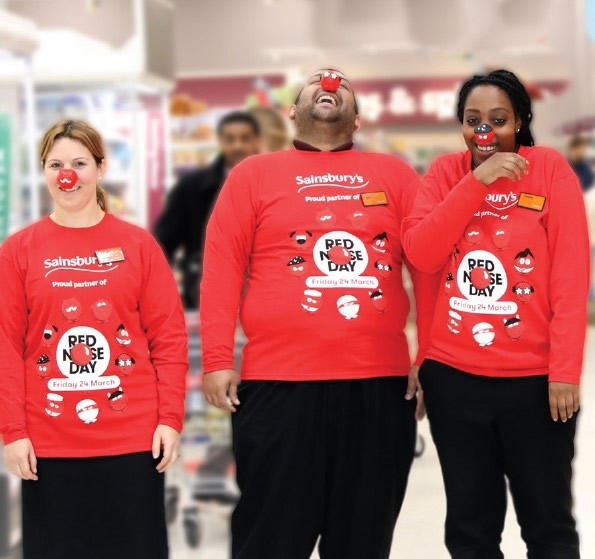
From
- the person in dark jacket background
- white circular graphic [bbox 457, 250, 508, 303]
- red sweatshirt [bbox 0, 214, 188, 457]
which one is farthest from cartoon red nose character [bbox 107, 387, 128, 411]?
the person in dark jacket background

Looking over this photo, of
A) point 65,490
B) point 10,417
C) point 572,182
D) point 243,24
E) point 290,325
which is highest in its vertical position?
point 243,24

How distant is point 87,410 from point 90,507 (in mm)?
228

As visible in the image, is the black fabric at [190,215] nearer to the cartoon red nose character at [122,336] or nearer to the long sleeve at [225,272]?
the long sleeve at [225,272]

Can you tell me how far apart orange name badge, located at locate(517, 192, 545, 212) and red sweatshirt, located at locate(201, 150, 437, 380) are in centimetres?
31

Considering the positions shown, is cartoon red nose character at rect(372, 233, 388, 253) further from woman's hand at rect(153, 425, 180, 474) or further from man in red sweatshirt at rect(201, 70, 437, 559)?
woman's hand at rect(153, 425, 180, 474)

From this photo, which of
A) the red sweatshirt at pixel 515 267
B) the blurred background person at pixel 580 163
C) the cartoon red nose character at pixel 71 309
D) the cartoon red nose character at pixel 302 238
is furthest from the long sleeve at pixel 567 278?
Result: the blurred background person at pixel 580 163

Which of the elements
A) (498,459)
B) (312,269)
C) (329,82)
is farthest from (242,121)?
(498,459)

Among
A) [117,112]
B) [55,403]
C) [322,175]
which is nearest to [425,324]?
[322,175]

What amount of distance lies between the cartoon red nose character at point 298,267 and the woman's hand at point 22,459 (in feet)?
2.38

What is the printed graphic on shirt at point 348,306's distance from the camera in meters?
2.44

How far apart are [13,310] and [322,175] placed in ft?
2.67

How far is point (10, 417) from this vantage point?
2225 mm

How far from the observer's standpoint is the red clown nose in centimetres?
224

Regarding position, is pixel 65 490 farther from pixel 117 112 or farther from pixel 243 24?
pixel 243 24
